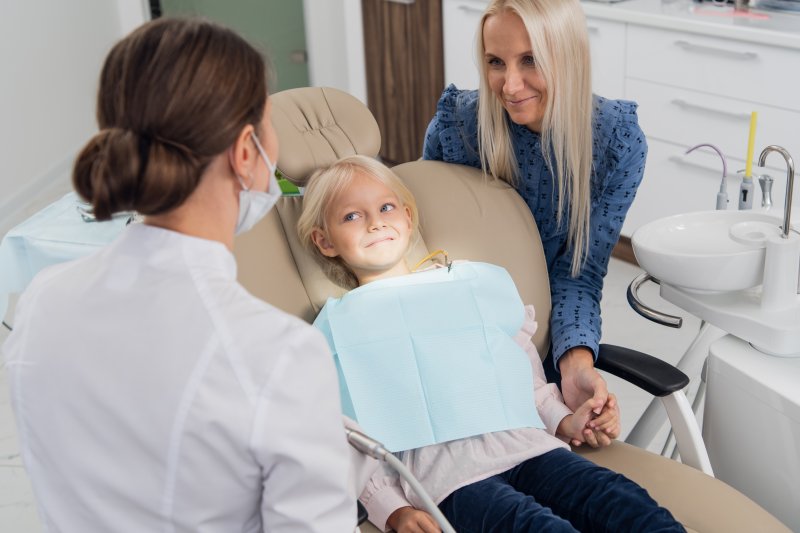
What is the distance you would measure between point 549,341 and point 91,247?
829 millimetres

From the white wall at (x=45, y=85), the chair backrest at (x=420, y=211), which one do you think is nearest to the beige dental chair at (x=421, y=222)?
the chair backrest at (x=420, y=211)

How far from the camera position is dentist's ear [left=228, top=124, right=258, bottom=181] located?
2.95ft

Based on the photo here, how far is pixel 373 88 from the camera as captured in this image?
3773mm

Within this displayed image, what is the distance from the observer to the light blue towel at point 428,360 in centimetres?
147

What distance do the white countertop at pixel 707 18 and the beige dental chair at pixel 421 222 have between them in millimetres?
1111

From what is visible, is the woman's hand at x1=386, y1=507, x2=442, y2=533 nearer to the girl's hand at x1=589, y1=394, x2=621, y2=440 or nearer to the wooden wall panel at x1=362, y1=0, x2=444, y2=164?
the girl's hand at x1=589, y1=394, x2=621, y2=440

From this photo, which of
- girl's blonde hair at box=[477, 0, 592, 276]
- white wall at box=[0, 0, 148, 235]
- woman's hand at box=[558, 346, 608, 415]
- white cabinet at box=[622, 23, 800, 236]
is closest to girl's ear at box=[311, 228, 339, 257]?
girl's blonde hair at box=[477, 0, 592, 276]

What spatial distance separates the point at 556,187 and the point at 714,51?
1.13 meters

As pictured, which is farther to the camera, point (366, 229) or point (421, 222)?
point (421, 222)

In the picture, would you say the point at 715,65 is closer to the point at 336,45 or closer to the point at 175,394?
the point at 336,45

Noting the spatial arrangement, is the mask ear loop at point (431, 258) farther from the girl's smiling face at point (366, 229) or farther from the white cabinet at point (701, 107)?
the white cabinet at point (701, 107)

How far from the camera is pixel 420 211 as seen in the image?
5.67ft

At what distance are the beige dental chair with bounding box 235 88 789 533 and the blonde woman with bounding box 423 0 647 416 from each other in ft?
0.16

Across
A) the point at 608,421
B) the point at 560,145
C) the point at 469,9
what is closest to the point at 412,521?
the point at 608,421
